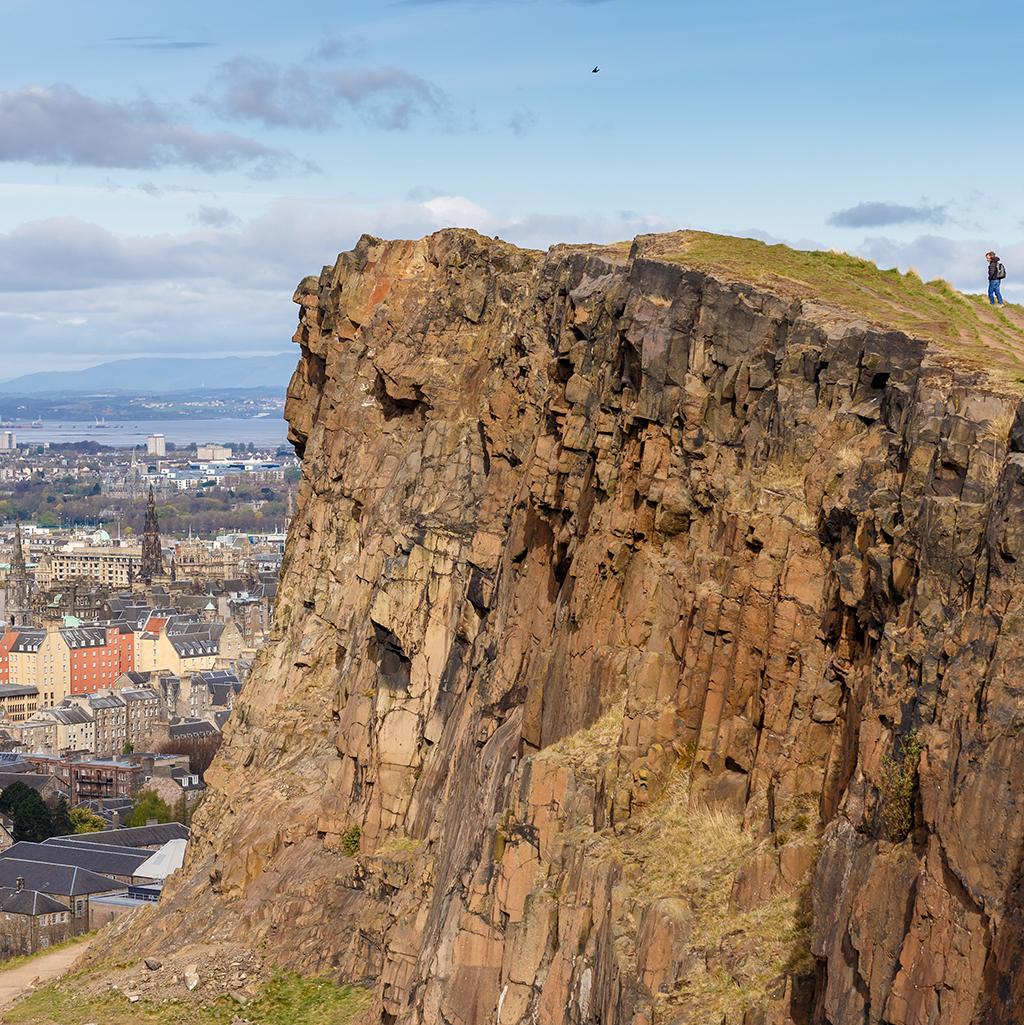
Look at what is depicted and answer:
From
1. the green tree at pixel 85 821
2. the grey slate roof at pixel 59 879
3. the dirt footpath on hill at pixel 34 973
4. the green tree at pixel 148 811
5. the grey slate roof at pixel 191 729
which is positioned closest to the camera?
the dirt footpath on hill at pixel 34 973

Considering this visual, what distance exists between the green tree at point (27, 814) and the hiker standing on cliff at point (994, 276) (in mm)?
96910

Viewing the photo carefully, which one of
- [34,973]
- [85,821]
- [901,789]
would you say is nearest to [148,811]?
[85,821]

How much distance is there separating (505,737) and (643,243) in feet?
38.0

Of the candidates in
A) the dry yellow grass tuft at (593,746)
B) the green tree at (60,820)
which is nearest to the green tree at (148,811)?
the green tree at (60,820)

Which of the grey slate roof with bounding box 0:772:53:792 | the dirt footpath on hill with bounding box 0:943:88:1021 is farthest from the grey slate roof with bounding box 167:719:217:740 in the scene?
the dirt footpath on hill with bounding box 0:943:88:1021

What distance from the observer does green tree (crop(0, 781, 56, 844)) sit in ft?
420

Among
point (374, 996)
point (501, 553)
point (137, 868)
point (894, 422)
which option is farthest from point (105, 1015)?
point (137, 868)

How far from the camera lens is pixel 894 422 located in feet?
91.5

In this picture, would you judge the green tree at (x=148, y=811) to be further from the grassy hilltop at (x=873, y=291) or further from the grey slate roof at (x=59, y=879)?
the grassy hilltop at (x=873, y=291)

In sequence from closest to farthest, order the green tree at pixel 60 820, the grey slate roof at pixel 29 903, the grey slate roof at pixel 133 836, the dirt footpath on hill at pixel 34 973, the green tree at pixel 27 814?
the dirt footpath on hill at pixel 34 973 → the grey slate roof at pixel 29 903 → the grey slate roof at pixel 133 836 → the green tree at pixel 27 814 → the green tree at pixel 60 820

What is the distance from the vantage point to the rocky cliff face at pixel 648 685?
2142 centimetres

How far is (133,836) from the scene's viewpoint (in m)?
118

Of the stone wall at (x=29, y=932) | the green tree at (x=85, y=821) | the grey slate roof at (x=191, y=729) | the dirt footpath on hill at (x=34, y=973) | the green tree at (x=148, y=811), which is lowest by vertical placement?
the green tree at (x=85, y=821)

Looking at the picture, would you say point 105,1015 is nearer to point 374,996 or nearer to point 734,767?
point 374,996
